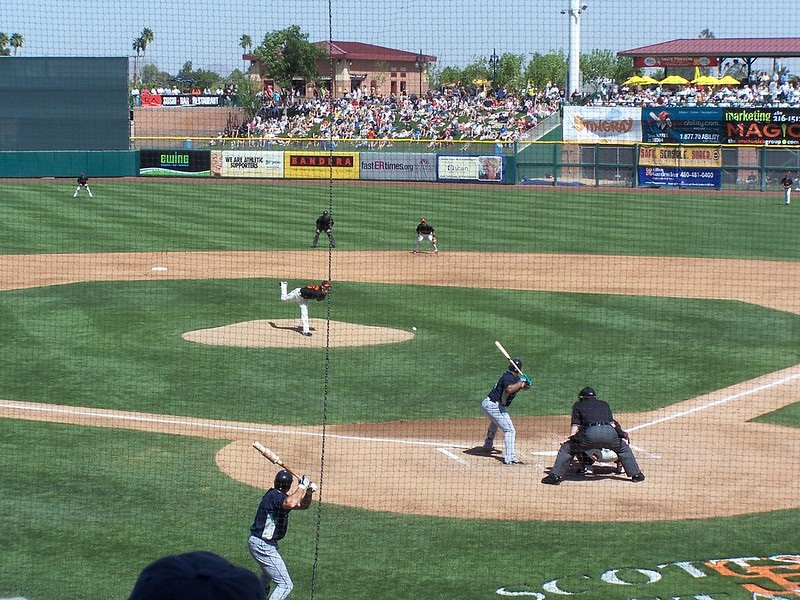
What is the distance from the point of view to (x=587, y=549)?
10.4 meters

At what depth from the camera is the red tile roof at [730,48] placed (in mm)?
57688

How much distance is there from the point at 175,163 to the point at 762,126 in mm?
24056

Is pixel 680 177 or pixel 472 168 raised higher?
pixel 472 168

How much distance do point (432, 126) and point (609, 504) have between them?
117 feet

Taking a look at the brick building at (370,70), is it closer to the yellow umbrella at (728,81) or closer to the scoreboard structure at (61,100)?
the scoreboard structure at (61,100)

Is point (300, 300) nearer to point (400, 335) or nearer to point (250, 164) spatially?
point (400, 335)

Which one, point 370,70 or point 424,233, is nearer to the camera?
point 424,233

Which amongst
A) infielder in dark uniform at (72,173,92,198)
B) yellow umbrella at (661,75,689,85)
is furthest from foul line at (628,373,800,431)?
yellow umbrella at (661,75,689,85)

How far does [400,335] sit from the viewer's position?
20.2 meters

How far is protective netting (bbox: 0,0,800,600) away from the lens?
34.5 feet

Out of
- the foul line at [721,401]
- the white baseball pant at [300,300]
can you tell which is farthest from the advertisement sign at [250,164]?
the foul line at [721,401]

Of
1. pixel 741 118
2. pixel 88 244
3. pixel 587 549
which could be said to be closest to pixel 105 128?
pixel 88 244

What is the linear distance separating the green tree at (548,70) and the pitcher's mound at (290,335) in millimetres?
41223

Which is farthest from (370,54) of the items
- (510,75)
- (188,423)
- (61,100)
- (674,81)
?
(188,423)
